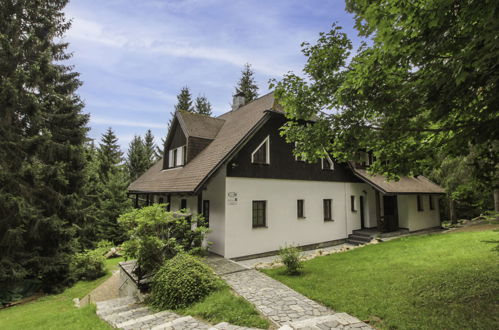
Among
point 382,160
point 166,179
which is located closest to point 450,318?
point 382,160

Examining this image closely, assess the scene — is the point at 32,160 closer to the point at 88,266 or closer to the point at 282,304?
the point at 88,266

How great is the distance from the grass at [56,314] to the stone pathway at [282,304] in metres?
3.32

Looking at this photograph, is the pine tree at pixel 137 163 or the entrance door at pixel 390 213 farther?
the pine tree at pixel 137 163

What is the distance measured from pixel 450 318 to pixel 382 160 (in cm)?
331

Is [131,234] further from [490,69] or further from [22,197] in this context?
[490,69]

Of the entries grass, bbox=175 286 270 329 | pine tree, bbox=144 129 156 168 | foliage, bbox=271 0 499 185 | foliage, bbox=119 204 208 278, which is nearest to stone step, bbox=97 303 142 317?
foliage, bbox=119 204 208 278

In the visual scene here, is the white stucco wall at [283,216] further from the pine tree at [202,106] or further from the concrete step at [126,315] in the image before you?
the pine tree at [202,106]

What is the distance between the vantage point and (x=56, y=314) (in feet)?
25.6

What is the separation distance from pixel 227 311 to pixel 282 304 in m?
1.26

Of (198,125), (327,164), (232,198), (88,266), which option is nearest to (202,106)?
Result: (198,125)

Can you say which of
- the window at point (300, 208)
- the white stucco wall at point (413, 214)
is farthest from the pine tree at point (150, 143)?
the white stucco wall at point (413, 214)

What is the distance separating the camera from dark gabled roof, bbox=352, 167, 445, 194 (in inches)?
576

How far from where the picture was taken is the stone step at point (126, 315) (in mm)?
5904

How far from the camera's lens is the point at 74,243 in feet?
43.5
